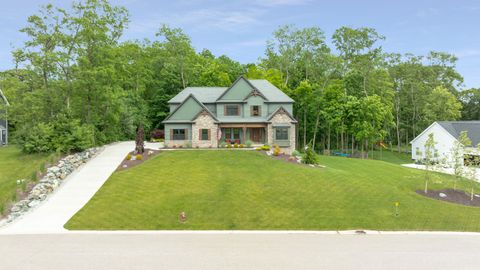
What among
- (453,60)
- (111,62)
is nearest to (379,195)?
(111,62)

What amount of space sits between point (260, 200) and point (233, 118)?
58.5ft

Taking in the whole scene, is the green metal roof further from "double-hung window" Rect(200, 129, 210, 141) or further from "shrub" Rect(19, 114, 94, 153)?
"shrub" Rect(19, 114, 94, 153)

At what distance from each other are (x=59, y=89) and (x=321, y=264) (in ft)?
98.2

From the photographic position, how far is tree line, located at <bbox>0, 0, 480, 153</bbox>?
3025 cm

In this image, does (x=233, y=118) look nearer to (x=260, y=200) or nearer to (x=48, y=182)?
(x=260, y=200)

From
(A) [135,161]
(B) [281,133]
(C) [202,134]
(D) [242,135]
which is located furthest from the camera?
(D) [242,135]

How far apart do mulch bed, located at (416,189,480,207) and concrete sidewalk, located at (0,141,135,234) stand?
21.6 m

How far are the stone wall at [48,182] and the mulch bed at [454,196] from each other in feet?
79.3

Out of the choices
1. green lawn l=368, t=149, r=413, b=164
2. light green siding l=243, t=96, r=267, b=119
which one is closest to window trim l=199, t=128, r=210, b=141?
light green siding l=243, t=96, r=267, b=119

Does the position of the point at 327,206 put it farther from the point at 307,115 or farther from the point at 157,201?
the point at 307,115

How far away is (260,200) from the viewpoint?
1898cm

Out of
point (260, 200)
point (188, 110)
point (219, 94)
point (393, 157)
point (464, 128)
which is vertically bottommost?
point (393, 157)

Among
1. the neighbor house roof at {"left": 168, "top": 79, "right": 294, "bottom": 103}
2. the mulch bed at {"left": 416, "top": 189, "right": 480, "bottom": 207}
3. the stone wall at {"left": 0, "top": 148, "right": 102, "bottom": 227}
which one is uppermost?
the neighbor house roof at {"left": 168, "top": 79, "right": 294, "bottom": 103}

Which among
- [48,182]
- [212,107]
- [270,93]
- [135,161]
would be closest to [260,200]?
[135,161]
